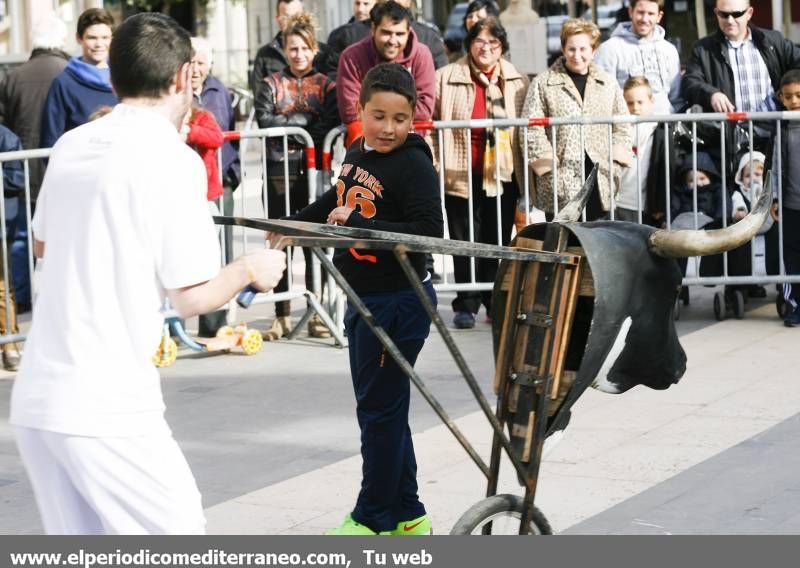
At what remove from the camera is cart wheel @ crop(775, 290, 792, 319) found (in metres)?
9.35

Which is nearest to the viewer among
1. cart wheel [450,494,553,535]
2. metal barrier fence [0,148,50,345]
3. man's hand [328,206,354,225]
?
cart wheel [450,494,553,535]

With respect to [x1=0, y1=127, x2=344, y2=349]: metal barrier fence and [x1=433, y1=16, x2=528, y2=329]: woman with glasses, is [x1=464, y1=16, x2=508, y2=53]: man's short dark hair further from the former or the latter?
[x1=0, y1=127, x2=344, y2=349]: metal barrier fence

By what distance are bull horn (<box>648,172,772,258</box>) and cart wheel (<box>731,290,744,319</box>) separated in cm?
509

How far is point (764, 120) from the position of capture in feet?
31.3

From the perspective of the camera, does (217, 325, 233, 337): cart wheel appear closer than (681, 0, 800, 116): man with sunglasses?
Yes

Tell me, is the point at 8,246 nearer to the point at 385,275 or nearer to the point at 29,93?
the point at 29,93

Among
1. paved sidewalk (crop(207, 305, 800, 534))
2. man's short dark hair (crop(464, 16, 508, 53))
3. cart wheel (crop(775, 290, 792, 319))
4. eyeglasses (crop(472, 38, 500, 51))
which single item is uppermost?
man's short dark hair (crop(464, 16, 508, 53))

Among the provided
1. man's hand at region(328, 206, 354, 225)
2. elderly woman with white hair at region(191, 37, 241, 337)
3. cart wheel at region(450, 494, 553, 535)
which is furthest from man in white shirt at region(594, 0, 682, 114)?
cart wheel at region(450, 494, 553, 535)

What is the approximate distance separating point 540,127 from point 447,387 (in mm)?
2323

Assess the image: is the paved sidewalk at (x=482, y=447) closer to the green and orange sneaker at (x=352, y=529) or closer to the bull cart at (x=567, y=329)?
the green and orange sneaker at (x=352, y=529)

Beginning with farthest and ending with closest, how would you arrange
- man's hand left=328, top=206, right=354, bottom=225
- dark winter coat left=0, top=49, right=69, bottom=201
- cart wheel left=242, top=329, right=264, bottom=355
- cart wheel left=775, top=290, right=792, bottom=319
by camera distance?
dark winter coat left=0, top=49, right=69, bottom=201, cart wheel left=775, top=290, right=792, bottom=319, cart wheel left=242, top=329, right=264, bottom=355, man's hand left=328, top=206, right=354, bottom=225

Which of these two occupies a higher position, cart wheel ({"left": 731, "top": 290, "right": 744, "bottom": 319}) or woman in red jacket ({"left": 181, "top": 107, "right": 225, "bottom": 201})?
woman in red jacket ({"left": 181, "top": 107, "right": 225, "bottom": 201})

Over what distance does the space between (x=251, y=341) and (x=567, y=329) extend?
4.65 m

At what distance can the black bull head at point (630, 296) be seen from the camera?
173 inches
